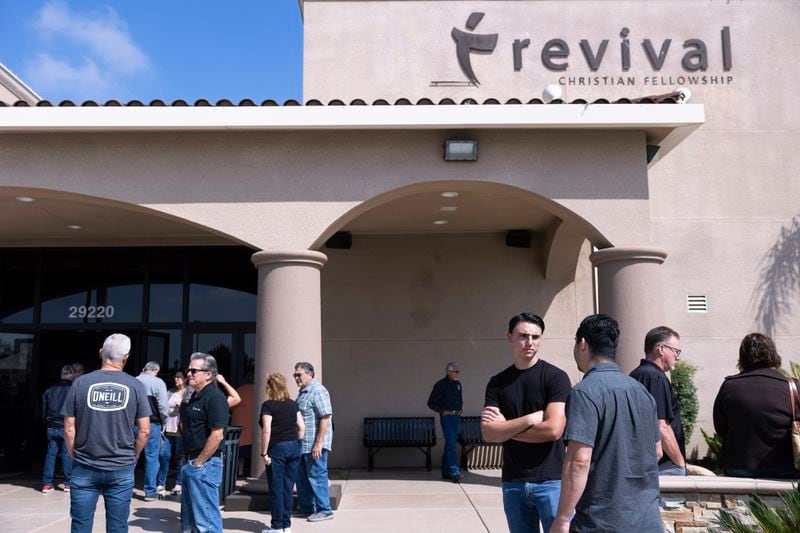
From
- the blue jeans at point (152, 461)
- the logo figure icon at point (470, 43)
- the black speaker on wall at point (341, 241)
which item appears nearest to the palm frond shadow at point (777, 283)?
the logo figure icon at point (470, 43)

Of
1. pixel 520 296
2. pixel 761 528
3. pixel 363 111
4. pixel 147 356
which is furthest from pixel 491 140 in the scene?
pixel 147 356

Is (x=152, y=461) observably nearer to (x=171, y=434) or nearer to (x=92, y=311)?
(x=171, y=434)

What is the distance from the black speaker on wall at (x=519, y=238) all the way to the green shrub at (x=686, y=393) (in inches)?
129

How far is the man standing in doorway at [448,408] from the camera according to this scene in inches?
439

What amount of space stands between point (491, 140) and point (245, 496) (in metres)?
5.28

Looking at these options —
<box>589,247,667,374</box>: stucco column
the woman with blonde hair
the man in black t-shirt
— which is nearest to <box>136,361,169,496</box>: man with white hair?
the woman with blonde hair

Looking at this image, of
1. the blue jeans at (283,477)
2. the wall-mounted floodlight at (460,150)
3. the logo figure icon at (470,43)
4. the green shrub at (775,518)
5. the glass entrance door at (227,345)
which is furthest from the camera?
the logo figure icon at (470,43)

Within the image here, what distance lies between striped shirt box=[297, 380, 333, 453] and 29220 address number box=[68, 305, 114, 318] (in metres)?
6.76

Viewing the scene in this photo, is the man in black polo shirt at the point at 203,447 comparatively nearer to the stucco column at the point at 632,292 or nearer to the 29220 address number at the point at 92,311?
the stucco column at the point at 632,292

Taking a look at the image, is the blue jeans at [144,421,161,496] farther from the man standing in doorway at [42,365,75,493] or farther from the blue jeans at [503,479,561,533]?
the blue jeans at [503,479,561,533]

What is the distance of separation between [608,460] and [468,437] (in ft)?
29.7

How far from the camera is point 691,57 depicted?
13.5 meters

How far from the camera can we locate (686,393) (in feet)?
38.1

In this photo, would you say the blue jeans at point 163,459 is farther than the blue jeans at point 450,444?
No
